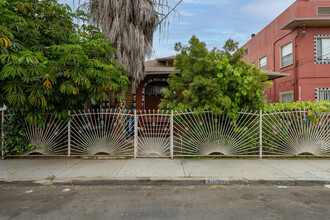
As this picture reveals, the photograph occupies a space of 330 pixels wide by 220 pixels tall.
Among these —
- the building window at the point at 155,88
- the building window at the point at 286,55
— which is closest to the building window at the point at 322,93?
the building window at the point at 286,55

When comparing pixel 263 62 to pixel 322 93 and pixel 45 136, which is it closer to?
pixel 322 93

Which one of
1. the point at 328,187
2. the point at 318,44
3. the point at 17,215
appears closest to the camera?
the point at 17,215

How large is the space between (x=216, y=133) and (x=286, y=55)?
36.3 ft

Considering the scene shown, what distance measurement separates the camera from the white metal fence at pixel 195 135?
23.7 ft

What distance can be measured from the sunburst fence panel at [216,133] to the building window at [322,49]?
930cm

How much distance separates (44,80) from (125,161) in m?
3.23

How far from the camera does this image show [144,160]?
23.1ft

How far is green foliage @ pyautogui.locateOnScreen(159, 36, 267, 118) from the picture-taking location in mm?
6797

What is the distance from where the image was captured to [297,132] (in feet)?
24.0

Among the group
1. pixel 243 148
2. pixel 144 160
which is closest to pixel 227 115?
pixel 243 148

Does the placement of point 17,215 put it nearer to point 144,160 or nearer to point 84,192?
point 84,192

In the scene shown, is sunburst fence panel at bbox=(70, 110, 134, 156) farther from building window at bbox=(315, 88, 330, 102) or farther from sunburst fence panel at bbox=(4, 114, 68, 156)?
building window at bbox=(315, 88, 330, 102)

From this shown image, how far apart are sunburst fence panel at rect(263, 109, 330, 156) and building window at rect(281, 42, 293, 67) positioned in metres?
8.50

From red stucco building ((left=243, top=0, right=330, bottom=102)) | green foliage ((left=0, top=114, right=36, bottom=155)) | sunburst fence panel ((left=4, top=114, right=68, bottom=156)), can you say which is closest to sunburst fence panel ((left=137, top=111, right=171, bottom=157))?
sunburst fence panel ((left=4, top=114, right=68, bottom=156))
